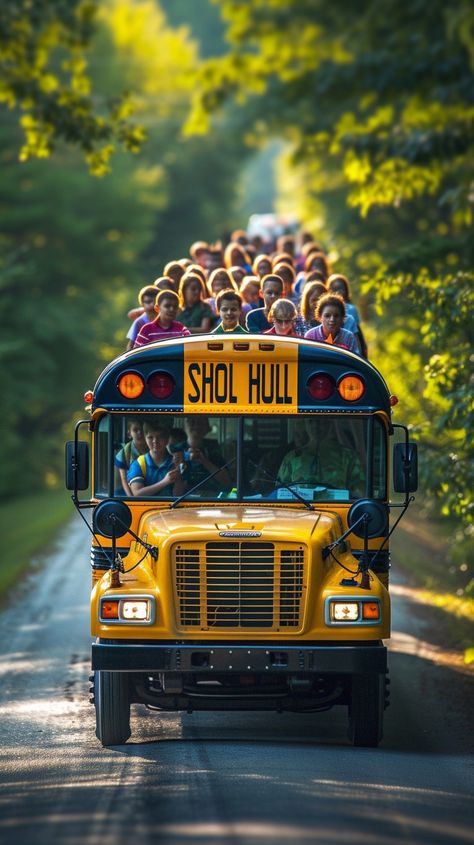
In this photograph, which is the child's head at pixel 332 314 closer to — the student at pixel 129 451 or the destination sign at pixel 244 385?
the destination sign at pixel 244 385

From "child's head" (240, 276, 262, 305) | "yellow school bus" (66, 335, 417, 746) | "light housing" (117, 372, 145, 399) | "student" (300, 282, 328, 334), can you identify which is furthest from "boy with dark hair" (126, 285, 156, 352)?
"light housing" (117, 372, 145, 399)

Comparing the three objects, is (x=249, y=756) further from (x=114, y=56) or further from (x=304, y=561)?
(x=114, y=56)

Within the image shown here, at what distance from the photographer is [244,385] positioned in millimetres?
11188

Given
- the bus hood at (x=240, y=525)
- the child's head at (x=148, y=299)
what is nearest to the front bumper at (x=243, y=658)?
the bus hood at (x=240, y=525)

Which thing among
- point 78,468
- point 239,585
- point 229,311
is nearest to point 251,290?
point 229,311

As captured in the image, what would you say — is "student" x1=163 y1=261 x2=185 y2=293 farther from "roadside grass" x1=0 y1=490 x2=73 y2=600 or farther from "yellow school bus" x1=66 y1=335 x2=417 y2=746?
"roadside grass" x1=0 y1=490 x2=73 y2=600

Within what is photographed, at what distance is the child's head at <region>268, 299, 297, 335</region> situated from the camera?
40.6 feet

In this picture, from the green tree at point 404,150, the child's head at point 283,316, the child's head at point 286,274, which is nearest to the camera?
the child's head at point 283,316

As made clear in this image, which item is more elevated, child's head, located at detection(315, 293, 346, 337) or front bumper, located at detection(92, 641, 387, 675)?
child's head, located at detection(315, 293, 346, 337)

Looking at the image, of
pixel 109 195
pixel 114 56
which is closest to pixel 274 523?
pixel 109 195

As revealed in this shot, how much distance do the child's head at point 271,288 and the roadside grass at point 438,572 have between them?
3.82m

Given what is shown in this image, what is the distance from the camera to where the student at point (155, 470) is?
36.8ft

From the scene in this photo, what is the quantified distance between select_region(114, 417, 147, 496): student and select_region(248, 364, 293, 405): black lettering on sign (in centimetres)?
80

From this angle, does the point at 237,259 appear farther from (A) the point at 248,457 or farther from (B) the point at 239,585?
(B) the point at 239,585
